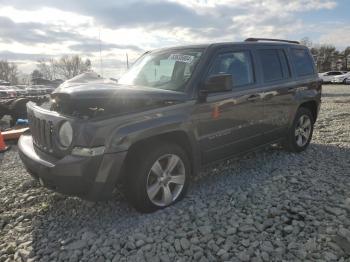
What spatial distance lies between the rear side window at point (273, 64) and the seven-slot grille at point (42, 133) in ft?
10.2

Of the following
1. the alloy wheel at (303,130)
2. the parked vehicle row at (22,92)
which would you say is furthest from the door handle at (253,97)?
the parked vehicle row at (22,92)

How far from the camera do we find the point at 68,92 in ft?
11.1

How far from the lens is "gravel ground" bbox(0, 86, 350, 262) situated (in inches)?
121

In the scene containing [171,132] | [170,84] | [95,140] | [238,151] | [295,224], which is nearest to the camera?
[95,140]

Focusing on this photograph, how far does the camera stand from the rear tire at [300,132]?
591 cm

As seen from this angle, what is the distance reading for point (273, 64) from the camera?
5332 millimetres

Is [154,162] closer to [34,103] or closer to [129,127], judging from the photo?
[129,127]

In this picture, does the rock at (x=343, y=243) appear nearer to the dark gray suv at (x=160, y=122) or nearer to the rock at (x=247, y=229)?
the rock at (x=247, y=229)

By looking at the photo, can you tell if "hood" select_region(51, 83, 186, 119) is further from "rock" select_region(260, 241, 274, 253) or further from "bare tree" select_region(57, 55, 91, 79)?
"bare tree" select_region(57, 55, 91, 79)

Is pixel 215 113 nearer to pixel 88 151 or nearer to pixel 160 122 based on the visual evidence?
pixel 160 122

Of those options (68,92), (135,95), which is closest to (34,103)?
(68,92)

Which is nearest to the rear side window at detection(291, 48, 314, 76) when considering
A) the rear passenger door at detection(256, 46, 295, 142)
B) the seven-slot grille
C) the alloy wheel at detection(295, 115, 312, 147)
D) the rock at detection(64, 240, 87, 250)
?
the rear passenger door at detection(256, 46, 295, 142)

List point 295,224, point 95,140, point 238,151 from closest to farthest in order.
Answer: point 95,140 → point 295,224 → point 238,151

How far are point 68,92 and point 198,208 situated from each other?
1874mm
